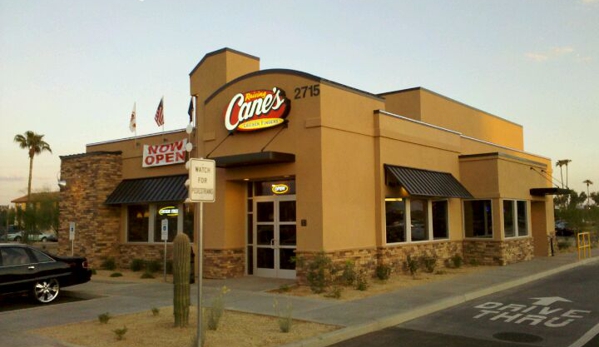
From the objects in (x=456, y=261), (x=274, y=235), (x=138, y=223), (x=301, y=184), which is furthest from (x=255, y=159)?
(x=456, y=261)

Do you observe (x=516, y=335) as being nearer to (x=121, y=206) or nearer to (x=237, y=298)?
(x=237, y=298)

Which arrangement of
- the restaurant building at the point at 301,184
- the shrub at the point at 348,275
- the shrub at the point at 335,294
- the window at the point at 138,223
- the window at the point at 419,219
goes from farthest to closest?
the window at the point at 138,223
the window at the point at 419,219
the restaurant building at the point at 301,184
the shrub at the point at 348,275
the shrub at the point at 335,294

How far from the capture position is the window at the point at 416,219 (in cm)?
1730

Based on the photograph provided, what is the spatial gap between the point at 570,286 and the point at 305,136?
28.9 ft

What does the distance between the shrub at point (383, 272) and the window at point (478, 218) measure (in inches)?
253

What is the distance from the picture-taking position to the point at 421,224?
1888cm

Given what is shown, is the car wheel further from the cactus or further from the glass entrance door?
the glass entrance door

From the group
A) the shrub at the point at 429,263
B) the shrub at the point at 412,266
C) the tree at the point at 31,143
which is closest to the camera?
the shrub at the point at 412,266

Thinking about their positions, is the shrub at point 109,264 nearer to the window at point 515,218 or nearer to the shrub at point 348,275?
the shrub at point 348,275

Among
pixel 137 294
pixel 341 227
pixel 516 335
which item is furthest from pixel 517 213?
pixel 137 294

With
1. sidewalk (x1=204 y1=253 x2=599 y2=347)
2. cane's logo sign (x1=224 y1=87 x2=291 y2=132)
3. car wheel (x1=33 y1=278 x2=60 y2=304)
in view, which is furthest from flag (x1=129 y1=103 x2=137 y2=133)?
car wheel (x1=33 y1=278 x2=60 y2=304)

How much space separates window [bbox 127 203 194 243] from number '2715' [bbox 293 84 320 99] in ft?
21.4

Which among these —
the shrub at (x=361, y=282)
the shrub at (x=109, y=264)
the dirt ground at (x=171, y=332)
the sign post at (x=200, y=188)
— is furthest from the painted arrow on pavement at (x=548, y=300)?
the shrub at (x=109, y=264)

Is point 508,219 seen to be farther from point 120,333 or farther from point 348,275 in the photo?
point 120,333
